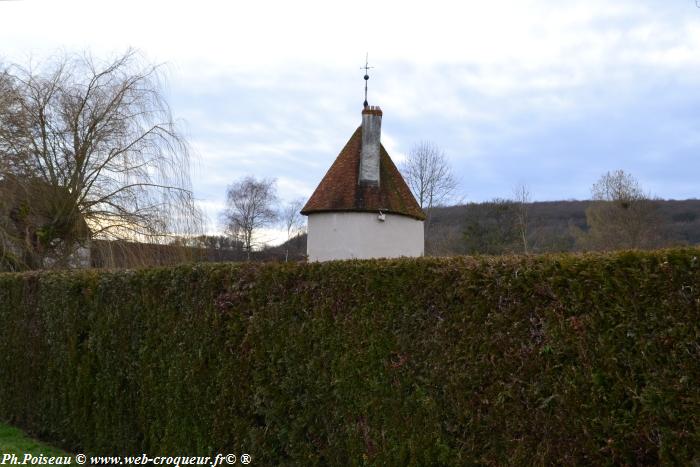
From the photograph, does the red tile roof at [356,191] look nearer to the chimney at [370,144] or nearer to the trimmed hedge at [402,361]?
the chimney at [370,144]

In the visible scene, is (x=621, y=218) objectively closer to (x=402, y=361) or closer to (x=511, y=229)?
(x=511, y=229)

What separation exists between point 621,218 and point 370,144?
23.3 m

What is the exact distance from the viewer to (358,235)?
926 inches

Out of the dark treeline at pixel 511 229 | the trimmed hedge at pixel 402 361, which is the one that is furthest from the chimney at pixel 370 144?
the trimmed hedge at pixel 402 361

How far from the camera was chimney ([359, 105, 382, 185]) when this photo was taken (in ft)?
80.1

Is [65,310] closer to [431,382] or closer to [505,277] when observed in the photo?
[431,382]

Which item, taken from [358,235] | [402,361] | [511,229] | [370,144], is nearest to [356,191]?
[358,235]

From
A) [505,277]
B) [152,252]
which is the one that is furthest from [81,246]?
[505,277]

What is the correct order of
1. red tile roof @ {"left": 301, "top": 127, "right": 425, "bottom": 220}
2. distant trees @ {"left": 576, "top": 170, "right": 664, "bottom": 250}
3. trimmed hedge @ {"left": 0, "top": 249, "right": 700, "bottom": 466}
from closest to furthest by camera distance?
1. trimmed hedge @ {"left": 0, "top": 249, "right": 700, "bottom": 466}
2. red tile roof @ {"left": 301, "top": 127, "right": 425, "bottom": 220}
3. distant trees @ {"left": 576, "top": 170, "right": 664, "bottom": 250}

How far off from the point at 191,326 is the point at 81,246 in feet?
36.1

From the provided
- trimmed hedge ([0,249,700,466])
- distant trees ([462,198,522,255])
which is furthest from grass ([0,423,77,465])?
distant trees ([462,198,522,255])

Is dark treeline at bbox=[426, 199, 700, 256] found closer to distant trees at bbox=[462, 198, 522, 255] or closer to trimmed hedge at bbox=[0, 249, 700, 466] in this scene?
distant trees at bbox=[462, 198, 522, 255]

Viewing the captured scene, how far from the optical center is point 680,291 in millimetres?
3264

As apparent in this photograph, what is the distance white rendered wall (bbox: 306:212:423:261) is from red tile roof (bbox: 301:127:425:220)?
0.91 feet
